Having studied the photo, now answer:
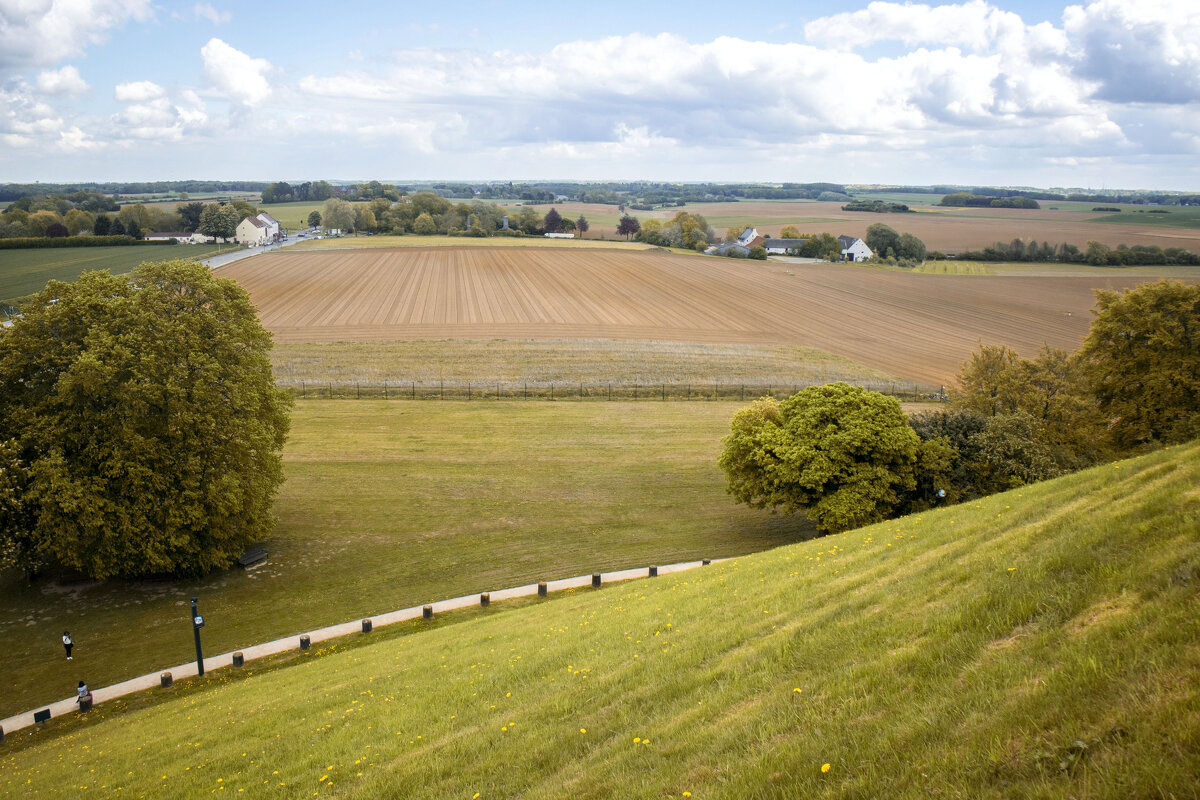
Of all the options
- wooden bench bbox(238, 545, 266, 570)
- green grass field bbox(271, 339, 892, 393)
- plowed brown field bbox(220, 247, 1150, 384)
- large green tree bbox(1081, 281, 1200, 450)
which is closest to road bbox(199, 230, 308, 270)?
plowed brown field bbox(220, 247, 1150, 384)

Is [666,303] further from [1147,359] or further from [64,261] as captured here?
[64,261]

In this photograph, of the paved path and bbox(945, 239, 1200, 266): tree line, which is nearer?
the paved path

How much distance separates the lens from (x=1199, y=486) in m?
10.3

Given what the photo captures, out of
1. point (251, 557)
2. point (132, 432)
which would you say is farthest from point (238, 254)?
point (132, 432)

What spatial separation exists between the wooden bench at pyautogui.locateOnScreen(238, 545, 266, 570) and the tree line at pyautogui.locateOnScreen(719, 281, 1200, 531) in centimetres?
2121

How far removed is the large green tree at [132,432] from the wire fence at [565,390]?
25100mm

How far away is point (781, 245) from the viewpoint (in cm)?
16462

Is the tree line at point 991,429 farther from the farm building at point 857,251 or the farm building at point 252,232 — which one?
the farm building at point 252,232

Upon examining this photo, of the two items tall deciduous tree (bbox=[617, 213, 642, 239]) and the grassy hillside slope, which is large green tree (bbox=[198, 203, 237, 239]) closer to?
tall deciduous tree (bbox=[617, 213, 642, 239])

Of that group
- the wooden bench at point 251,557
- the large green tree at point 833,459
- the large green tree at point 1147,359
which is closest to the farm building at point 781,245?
the large green tree at point 1147,359

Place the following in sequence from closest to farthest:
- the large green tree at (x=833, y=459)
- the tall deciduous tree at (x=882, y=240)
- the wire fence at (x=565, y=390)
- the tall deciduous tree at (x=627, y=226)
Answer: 1. the large green tree at (x=833, y=459)
2. the wire fence at (x=565, y=390)
3. the tall deciduous tree at (x=882, y=240)
4. the tall deciduous tree at (x=627, y=226)

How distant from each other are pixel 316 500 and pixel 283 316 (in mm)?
56629

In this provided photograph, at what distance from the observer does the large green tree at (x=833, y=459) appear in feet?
98.4

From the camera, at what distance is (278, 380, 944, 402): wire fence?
2239 inches
